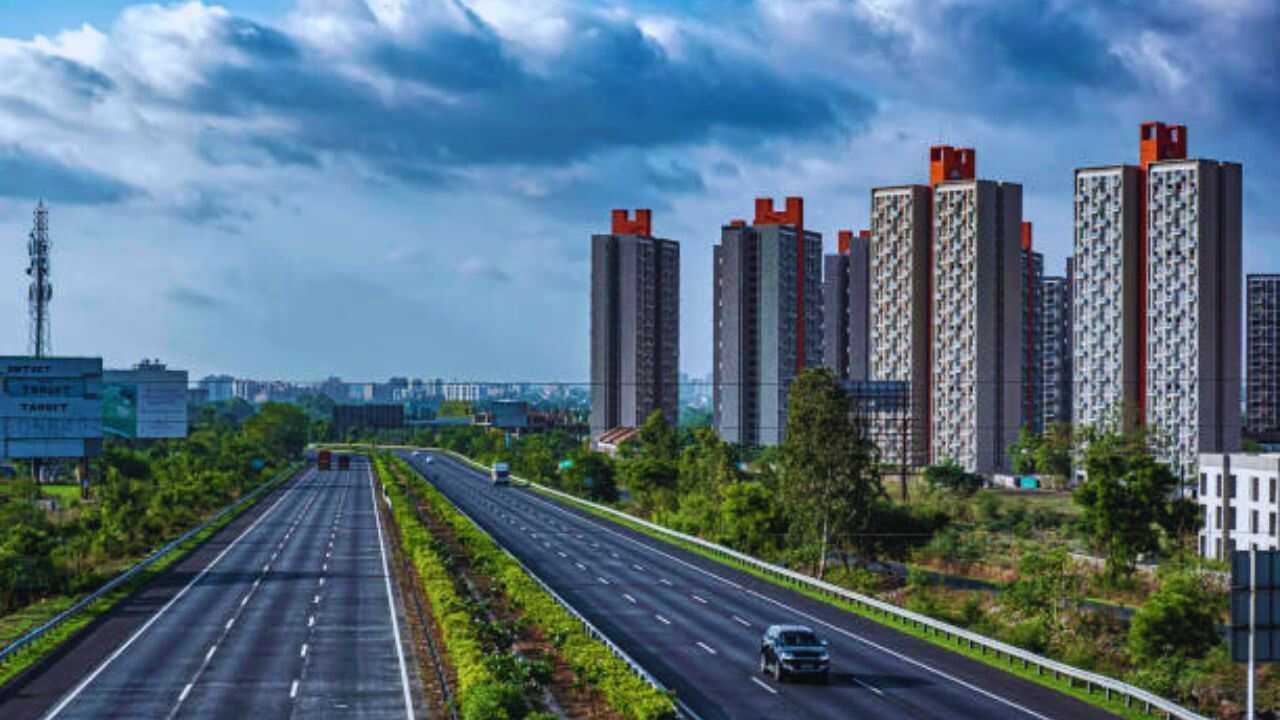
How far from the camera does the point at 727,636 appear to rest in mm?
49219

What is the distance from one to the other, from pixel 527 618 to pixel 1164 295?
4002 inches

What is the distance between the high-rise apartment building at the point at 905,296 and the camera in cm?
15375

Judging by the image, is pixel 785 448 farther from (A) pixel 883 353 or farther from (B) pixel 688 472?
(A) pixel 883 353

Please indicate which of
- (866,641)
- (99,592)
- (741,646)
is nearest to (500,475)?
(99,592)

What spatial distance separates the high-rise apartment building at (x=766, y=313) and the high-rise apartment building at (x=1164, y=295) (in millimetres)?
55249

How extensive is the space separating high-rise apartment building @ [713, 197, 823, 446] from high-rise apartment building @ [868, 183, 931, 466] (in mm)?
31025

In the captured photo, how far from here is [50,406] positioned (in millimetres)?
101250

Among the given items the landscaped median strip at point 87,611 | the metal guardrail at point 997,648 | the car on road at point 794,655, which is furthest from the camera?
the landscaped median strip at point 87,611

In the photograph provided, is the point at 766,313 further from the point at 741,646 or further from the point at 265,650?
the point at 265,650

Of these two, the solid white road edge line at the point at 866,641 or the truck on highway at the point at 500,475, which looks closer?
the solid white road edge line at the point at 866,641

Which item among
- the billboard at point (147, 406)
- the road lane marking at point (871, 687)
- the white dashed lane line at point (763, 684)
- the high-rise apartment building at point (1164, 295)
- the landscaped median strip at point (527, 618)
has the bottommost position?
the white dashed lane line at point (763, 684)

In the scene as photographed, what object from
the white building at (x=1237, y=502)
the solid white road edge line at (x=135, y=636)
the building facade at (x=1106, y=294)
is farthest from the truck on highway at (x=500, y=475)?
the white building at (x=1237, y=502)

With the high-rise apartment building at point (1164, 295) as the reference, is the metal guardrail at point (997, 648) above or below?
below

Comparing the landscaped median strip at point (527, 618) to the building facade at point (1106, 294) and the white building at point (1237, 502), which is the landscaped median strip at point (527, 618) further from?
the building facade at point (1106, 294)
